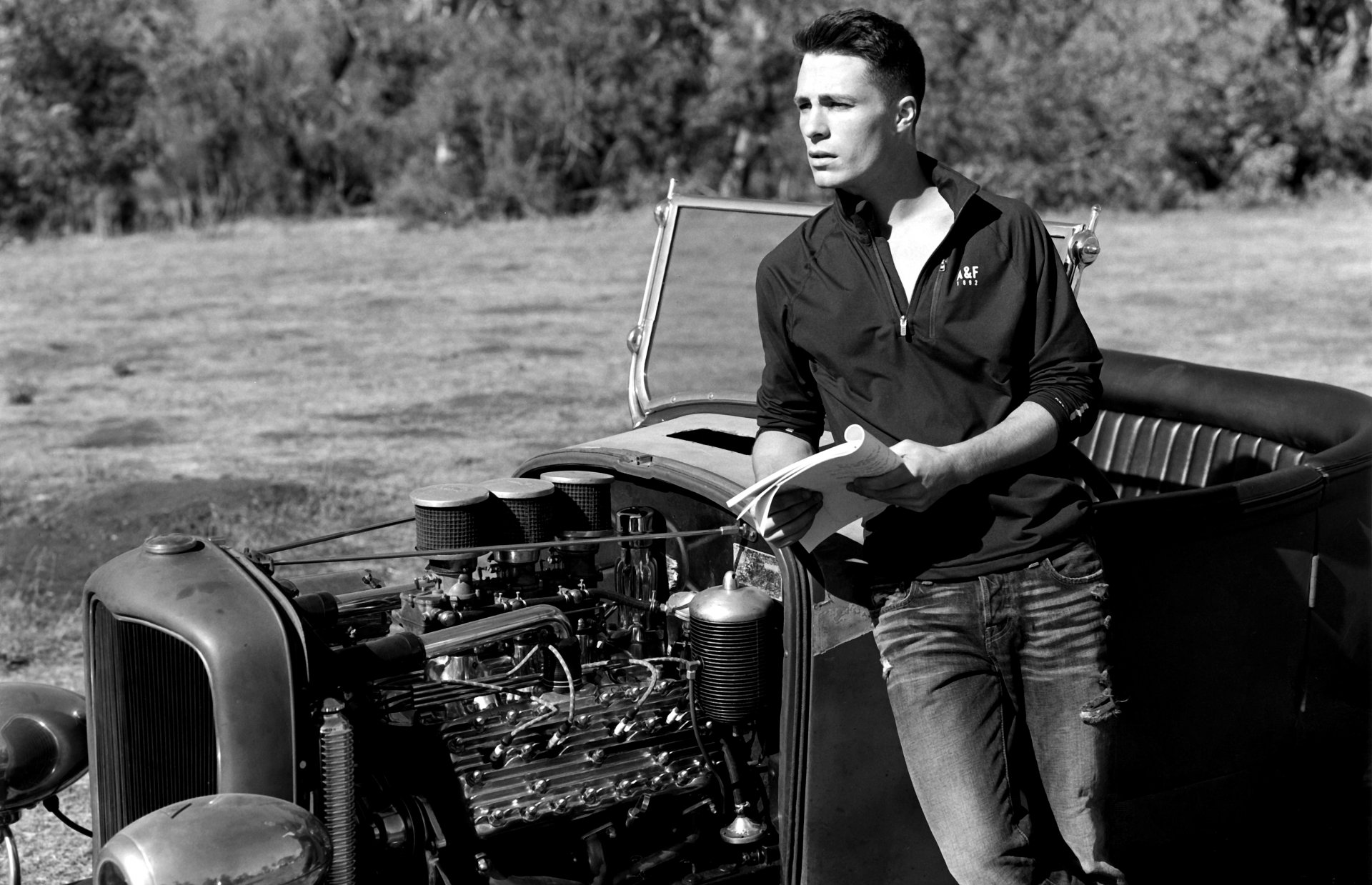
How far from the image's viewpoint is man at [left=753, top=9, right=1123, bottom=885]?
255 cm

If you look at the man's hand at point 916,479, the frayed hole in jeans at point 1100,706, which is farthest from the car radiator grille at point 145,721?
the frayed hole in jeans at point 1100,706

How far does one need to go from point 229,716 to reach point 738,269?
2074 mm

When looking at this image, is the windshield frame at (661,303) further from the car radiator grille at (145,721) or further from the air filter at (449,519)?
the car radiator grille at (145,721)

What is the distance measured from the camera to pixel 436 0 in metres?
24.4

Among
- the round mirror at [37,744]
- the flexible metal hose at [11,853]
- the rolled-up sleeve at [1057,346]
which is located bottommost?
the flexible metal hose at [11,853]

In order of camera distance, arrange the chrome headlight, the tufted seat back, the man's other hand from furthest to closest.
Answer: the tufted seat back, the man's other hand, the chrome headlight

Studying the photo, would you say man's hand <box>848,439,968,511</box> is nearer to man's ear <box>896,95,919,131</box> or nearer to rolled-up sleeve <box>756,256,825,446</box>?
rolled-up sleeve <box>756,256,825,446</box>

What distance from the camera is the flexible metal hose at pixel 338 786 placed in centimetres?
269

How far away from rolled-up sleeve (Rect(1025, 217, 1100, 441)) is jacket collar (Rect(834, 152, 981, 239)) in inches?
5.4

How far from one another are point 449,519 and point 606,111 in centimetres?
1780

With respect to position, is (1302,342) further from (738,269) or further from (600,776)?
(600,776)

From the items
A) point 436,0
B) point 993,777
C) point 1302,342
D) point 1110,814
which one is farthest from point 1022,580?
point 436,0

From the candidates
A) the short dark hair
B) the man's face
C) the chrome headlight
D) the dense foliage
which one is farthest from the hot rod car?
the dense foliage

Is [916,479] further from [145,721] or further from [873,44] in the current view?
[145,721]
